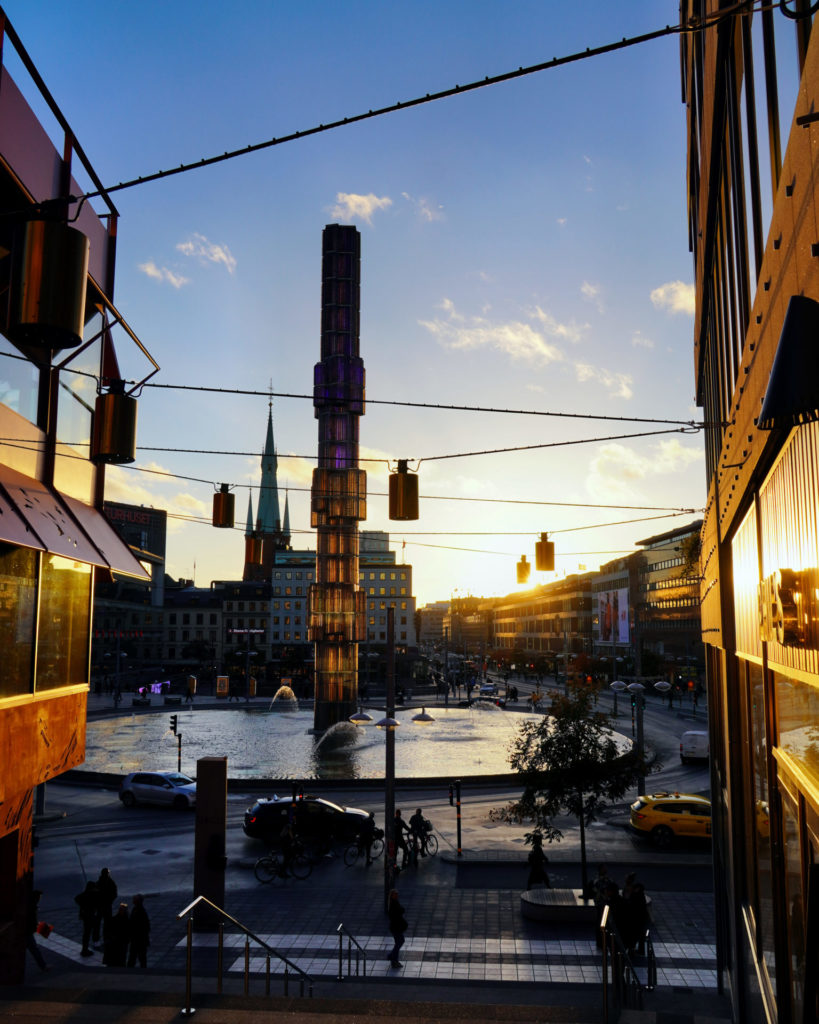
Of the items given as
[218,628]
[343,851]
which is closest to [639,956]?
[343,851]

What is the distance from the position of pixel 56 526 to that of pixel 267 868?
513 inches

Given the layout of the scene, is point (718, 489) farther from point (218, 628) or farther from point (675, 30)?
point (218, 628)

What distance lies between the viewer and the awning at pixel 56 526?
973 cm

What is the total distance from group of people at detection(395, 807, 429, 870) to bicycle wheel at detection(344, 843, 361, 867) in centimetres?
117

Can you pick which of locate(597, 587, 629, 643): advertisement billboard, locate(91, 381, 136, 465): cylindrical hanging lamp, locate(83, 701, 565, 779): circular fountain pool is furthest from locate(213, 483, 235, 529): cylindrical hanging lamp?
locate(597, 587, 629, 643): advertisement billboard

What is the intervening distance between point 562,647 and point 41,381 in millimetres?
129052

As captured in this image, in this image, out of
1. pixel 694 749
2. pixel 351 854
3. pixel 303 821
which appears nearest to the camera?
pixel 351 854

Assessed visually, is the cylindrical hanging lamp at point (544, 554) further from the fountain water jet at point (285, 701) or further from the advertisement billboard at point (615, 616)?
the advertisement billboard at point (615, 616)

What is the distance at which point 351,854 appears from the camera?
904 inches

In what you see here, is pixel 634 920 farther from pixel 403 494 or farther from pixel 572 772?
pixel 403 494

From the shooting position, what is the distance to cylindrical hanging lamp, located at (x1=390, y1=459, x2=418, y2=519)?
542 inches

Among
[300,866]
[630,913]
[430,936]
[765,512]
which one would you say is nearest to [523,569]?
[300,866]

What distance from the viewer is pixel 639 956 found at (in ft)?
48.3

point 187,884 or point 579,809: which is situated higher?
point 579,809
